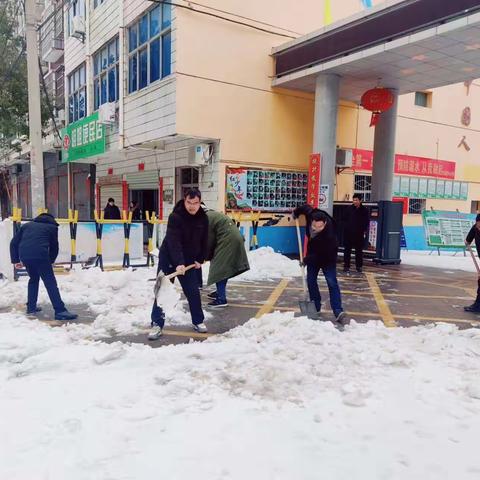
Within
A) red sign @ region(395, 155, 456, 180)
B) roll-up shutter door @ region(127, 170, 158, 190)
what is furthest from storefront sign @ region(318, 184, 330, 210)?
roll-up shutter door @ region(127, 170, 158, 190)

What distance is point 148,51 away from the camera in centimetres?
1244

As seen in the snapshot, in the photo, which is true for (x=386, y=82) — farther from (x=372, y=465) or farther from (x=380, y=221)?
(x=372, y=465)

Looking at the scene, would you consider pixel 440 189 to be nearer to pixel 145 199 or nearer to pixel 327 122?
pixel 327 122

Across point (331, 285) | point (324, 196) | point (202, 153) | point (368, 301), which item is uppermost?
point (202, 153)

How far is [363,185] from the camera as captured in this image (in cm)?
1492

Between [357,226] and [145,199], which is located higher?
[145,199]

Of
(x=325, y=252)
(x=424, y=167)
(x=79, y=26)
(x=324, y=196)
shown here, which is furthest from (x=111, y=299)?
(x=79, y=26)

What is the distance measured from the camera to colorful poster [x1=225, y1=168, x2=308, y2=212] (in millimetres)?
11953

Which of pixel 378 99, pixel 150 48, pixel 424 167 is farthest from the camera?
pixel 424 167

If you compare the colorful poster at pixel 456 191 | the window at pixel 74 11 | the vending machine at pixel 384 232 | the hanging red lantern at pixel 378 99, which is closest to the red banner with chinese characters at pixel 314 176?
the vending machine at pixel 384 232

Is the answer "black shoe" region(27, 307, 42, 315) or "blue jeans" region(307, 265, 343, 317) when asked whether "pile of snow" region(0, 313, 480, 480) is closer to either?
"blue jeans" region(307, 265, 343, 317)

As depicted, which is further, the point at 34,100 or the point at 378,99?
the point at 378,99

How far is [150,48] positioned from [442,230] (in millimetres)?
9589

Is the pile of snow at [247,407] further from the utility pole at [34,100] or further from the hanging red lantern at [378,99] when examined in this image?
the hanging red lantern at [378,99]
